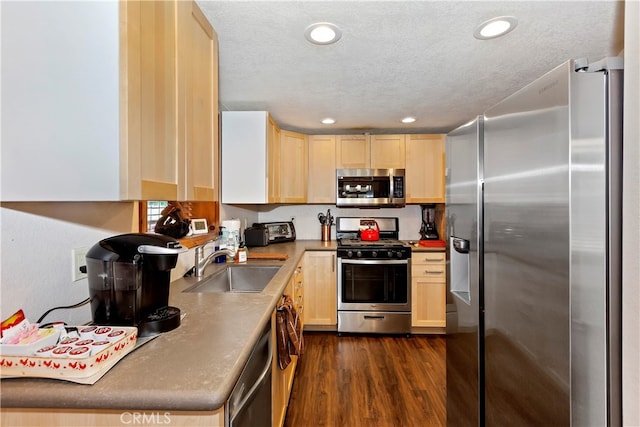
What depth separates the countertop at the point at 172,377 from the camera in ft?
2.35

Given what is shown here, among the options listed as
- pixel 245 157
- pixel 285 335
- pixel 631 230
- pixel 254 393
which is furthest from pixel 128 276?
pixel 245 157

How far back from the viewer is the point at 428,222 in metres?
3.76

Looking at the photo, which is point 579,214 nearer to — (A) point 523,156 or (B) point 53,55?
(A) point 523,156

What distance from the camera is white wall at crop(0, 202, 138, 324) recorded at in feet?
2.86

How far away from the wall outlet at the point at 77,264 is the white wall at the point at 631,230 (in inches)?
63.0

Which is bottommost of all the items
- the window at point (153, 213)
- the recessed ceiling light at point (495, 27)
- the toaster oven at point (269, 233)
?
the toaster oven at point (269, 233)

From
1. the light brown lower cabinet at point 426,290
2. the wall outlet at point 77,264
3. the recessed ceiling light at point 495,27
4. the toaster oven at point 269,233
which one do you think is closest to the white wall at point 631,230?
the recessed ceiling light at point 495,27

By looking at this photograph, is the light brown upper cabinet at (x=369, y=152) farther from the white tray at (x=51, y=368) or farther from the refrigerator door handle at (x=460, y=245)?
the white tray at (x=51, y=368)

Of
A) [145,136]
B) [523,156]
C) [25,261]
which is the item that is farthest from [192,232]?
[523,156]

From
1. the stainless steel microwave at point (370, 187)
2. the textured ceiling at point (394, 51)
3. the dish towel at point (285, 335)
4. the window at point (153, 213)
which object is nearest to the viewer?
the textured ceiling at point (394, 51)

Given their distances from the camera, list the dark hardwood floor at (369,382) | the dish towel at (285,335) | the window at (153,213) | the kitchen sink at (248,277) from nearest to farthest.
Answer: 1. the dish towel at (285,335)
2. the window at (153,213)
3. the dark hardwood floor at (369,382)
4. the kitchen sink at (248,277)

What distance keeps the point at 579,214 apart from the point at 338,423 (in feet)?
5.97

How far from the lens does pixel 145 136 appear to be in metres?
0.88

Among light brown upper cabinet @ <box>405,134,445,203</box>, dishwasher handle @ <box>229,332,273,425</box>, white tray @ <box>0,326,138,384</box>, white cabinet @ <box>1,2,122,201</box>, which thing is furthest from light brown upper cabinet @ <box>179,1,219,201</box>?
light brown upper cabinet @ <box>405,134,445,203</box>
